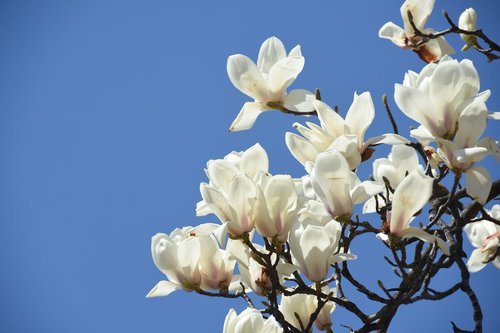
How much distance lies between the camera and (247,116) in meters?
1.37

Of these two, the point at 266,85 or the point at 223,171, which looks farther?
the point at 266,85

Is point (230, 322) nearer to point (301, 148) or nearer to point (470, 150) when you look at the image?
point (301, 148)

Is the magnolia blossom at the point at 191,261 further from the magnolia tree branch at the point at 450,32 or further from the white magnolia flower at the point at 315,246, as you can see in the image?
the magnolia tree branch at the point at 450,32

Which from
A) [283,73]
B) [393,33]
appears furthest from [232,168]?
[393,33]

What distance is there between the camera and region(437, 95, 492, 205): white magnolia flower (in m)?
1.08

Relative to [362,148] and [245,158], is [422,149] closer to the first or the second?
[362,148]

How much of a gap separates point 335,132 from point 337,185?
14cm

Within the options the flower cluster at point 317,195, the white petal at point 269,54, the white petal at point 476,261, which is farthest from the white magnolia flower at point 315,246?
the white petal at point 476,261

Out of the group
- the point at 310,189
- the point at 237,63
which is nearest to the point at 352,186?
the point at 310,189

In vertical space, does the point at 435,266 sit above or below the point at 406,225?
below

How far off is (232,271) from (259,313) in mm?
113

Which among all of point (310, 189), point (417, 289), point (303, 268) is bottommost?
point (417, 289)

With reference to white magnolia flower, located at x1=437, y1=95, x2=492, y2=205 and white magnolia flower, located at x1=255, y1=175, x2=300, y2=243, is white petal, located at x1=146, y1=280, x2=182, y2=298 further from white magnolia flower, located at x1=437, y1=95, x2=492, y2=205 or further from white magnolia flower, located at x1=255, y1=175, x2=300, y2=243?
white magnolia flower, located at x1=437, y1=95, x2=492, y2=205

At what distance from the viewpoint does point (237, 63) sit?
135 cm
